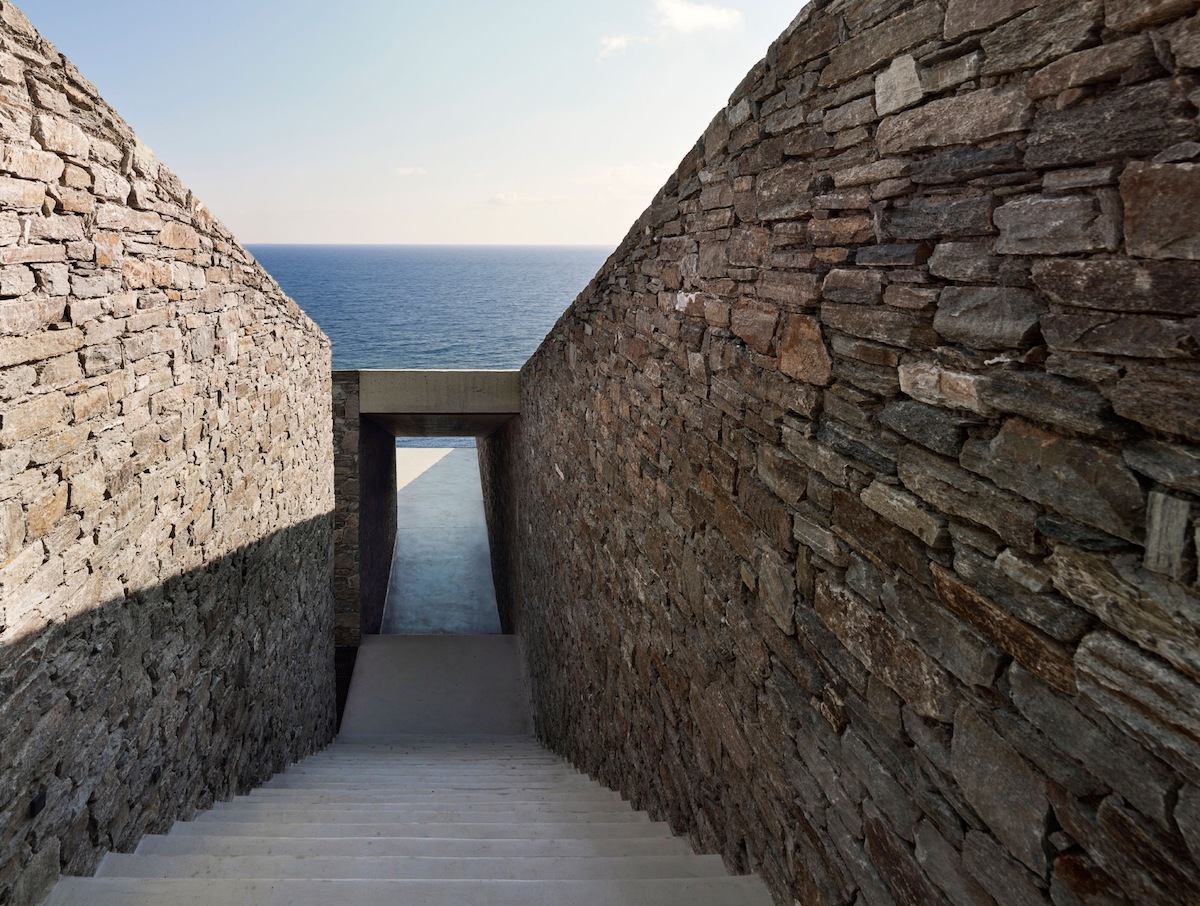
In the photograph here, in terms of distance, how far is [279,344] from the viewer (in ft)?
19.7

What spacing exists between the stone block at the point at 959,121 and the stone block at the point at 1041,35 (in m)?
0.05

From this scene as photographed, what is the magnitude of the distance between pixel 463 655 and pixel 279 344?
5834 millimetres

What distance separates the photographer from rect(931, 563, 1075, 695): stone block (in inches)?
58.3

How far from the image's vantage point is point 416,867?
3.21 metres

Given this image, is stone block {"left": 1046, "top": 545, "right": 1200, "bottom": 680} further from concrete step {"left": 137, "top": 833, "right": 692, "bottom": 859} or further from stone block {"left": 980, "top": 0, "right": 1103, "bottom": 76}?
concrete step {"left": 137, "top": 833, "right": 692, "bottom": 859}

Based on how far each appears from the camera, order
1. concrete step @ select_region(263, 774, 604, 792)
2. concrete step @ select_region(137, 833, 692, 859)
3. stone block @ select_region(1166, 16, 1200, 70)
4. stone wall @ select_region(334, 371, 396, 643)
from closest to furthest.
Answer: stone block @ select_region(1166, 16, 1200, 70), concrete step @ select_region(137, 833, 692, 859), concrete step @ select_region(263, 774, 604, 792), stone wall @ select_region(334, 371, 396, 643)

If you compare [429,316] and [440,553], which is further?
[429,316]

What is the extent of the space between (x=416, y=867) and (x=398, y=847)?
271 mm

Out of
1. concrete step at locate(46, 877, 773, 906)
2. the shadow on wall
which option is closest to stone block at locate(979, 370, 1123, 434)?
concrete step at locate(46, 877, 773, 906)

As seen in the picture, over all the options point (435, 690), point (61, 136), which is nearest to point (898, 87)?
point (61, 136)

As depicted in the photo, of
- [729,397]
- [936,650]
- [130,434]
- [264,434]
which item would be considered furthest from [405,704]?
[936,650]

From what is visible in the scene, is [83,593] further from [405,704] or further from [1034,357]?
[405,704]

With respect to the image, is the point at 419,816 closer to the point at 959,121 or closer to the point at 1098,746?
the point at 1098,746

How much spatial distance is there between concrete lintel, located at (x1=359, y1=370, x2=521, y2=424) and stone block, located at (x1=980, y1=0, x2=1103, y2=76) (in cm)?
860
